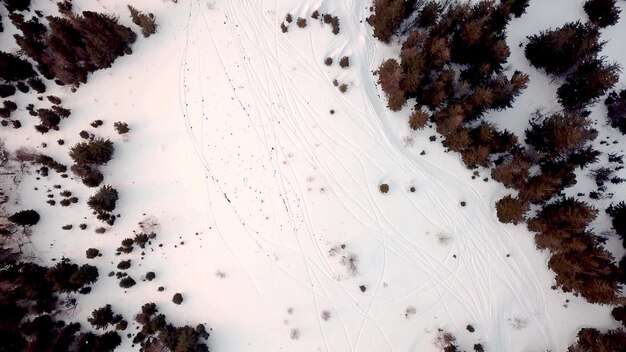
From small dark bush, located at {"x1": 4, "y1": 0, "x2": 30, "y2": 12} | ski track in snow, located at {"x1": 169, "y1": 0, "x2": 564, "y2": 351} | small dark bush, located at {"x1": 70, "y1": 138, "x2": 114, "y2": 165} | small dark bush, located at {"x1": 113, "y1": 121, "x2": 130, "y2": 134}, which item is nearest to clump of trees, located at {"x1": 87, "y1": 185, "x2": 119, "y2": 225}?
small dark bush, located at {"x1": 70, "y1": 138, "x2": 114, "y2": 165}

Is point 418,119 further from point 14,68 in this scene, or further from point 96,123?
point 14,68

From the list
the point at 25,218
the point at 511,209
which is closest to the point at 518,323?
the point at 511,209

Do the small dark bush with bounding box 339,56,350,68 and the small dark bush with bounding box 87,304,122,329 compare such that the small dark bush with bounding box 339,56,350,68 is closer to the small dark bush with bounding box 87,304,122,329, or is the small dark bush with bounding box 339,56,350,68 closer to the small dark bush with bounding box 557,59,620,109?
the small dark bush with bounding box 557,59,620,109

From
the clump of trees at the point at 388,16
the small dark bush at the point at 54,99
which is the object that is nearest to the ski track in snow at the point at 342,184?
the clump of trees at the point at 388,16

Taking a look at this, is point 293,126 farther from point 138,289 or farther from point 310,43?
point 138,289

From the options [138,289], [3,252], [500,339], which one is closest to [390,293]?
[500,339]

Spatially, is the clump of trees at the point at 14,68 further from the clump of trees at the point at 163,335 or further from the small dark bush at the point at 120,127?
the clump of trees at the point at 163,335
